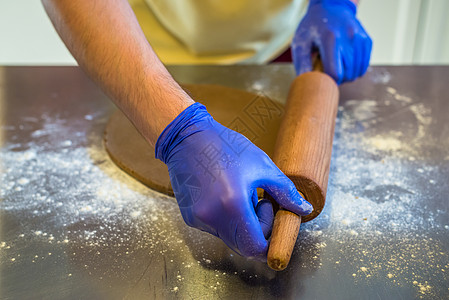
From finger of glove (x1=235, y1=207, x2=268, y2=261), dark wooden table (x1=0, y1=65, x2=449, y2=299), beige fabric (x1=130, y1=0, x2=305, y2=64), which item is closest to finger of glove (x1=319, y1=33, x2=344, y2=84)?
dark wooden table (x1=0, y1=65, x2=449, y2=299)

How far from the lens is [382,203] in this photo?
3.70ft

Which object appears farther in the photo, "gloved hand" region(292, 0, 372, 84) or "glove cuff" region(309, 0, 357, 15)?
"glove cuff" region(309, 0, 357, 15)

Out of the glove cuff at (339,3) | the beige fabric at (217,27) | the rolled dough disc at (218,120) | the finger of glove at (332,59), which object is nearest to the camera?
the rolled dough disc at (218,120)

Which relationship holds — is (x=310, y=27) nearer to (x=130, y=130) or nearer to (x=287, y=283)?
(x=130, y=130)

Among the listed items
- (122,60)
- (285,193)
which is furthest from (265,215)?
(122,60)

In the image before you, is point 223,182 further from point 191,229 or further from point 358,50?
point 358,50

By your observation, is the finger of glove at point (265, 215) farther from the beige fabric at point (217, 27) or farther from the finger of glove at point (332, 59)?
the beige fabric at point (217, 27)

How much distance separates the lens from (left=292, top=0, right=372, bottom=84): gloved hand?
4.86ft

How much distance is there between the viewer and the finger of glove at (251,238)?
0.88 metres

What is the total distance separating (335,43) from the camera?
58.7 inches

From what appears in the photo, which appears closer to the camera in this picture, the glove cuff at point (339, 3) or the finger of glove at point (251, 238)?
the finger of glove at point (251, 238)

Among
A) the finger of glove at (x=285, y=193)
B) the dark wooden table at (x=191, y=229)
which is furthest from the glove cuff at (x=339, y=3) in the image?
the finger of glove at (x=285, y=193)

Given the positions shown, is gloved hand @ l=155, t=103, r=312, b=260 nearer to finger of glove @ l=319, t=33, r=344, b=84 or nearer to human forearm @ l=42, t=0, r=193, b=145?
human forearm @ l=42, t=0, r=193, b=145

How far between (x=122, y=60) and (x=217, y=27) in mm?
830
